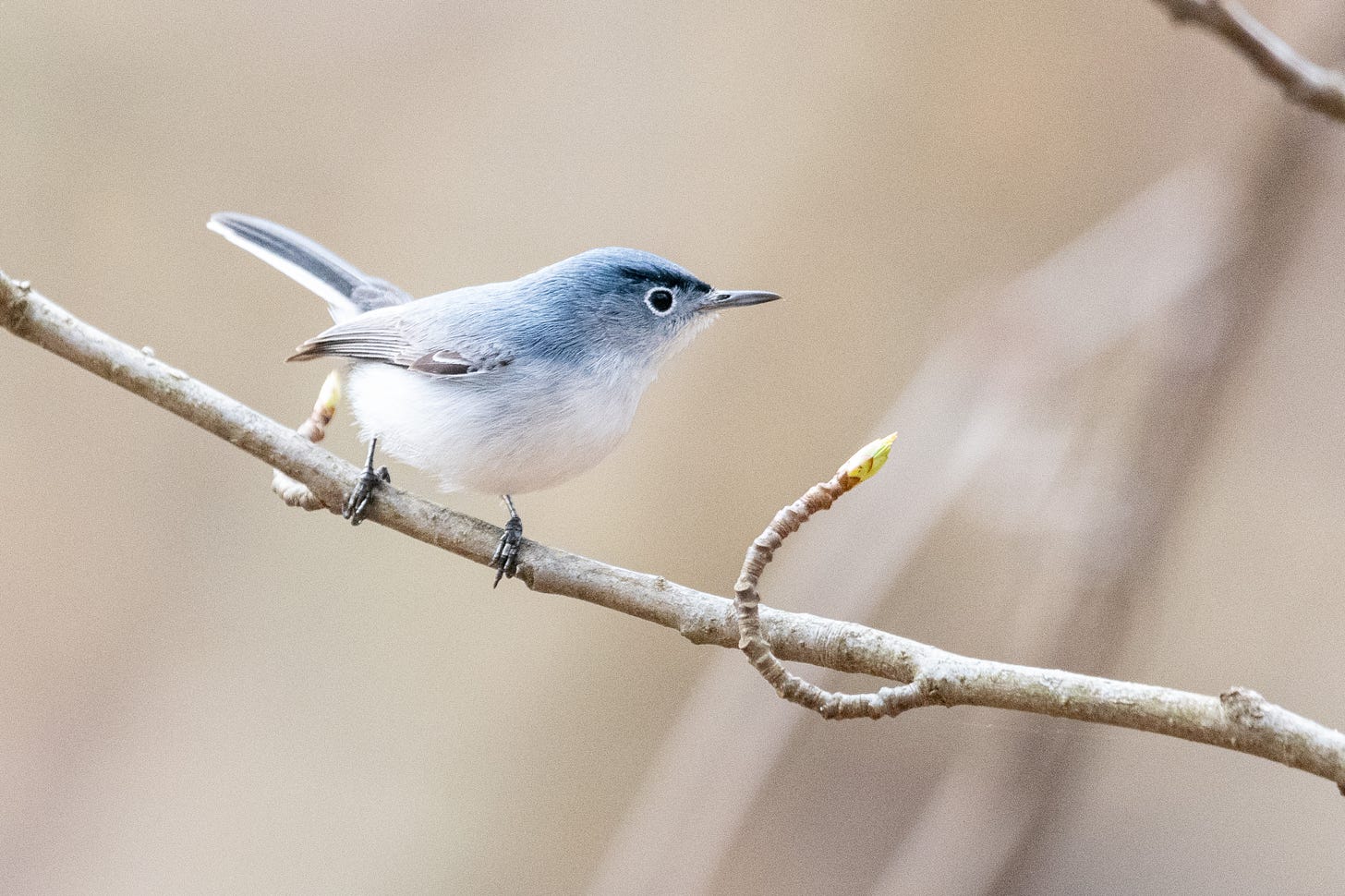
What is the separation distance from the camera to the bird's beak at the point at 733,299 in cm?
209

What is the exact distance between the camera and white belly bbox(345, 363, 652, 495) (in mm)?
2014

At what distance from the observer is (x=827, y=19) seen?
167 inches

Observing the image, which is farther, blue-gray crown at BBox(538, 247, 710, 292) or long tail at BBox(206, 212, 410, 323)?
long tail at BBox(206, 212, 410, 323)

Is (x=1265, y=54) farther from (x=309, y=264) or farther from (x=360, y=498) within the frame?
(x=309, y=264)

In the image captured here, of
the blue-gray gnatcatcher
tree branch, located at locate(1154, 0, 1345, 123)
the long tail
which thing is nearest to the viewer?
tree branch, located at locate(1154, 0, 1345, 123)

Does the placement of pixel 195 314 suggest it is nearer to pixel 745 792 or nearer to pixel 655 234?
pixel 655 234

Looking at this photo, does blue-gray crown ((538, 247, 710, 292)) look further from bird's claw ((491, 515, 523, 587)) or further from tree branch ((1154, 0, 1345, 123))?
tree branch ((1154, 0, 1345, 123))

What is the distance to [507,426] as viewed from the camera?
2.05m

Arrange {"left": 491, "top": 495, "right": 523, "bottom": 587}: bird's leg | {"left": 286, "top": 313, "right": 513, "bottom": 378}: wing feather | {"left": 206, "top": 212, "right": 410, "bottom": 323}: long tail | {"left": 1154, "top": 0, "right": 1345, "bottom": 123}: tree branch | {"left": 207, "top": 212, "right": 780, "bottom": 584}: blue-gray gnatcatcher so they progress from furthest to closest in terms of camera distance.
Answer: {"left": 206, "top": 212, "right": 410, "bottom": 323}: long tail < {"left": 286, "top": 313, "right": 513, "bottom": 378}: wing feather < {"left": 207, "top": 212, "right": 780, "bottom": 584}: blue-gray gnatcatcher < {"left": 491, "top": 495, "right": 523, "bottom": 587}: bird's leg < {"left": 1154, "top": 0, "right": 1345, "bottom": 123}: tree branch

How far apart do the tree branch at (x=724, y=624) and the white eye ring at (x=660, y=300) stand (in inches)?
23.5

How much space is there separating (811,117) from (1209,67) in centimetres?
142

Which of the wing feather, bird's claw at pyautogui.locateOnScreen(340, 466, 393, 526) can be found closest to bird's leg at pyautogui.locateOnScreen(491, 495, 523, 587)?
bird's claw at pyautogui.locateOnScreen(340, 466, 393, 526)

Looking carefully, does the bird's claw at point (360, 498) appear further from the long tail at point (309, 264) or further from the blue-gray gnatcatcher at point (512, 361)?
the long tail at point (309, 264)

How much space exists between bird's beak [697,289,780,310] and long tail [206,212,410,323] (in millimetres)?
885
